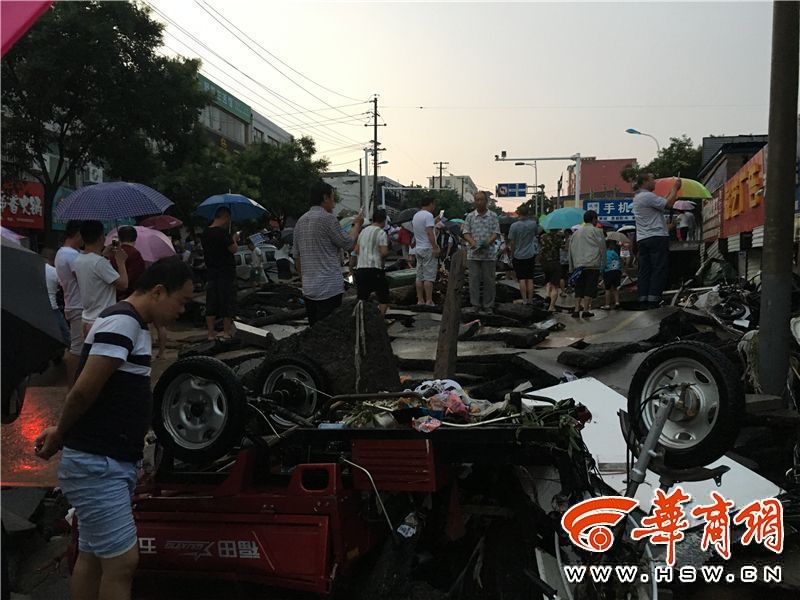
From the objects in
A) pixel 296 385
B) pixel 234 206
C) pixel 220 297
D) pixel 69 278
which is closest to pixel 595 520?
pixel 296 385

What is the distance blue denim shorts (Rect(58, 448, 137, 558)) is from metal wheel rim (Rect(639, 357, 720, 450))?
8.61 ft

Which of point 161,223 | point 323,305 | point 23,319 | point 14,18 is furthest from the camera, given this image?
point 161,223

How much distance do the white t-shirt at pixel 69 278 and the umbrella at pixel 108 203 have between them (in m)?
2.39

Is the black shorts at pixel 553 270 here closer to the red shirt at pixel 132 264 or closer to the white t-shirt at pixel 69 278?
the red shirt at pixel 132 264

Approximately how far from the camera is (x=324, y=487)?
3.76m

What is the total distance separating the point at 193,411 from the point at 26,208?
22.2 m

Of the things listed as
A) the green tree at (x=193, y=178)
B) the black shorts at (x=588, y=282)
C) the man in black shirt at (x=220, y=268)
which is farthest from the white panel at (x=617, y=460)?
the green tree at (x=193, y=178)

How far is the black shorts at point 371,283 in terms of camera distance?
8.54m

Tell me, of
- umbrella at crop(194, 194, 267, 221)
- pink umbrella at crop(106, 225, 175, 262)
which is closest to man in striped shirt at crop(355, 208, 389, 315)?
pink umbrella at crop(106, 225, 175, 262)

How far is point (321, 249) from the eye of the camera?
6.50 metres

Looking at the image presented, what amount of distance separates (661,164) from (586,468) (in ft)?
150

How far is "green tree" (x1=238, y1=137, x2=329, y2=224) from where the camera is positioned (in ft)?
122

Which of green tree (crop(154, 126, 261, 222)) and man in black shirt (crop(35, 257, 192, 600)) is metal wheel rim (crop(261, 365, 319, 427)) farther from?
green tree (crop(154, 126, 261, 222))

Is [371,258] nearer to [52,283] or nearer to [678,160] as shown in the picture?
[52,283]
